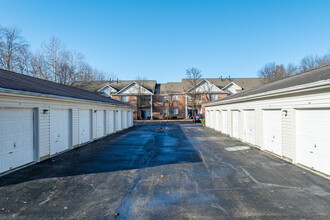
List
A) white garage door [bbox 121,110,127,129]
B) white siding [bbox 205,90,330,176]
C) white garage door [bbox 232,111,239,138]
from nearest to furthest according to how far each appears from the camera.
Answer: white siding [bbox 205,90,330,176] < white garage door [bbox 232,111,239,138] < white garage door [bbox 121,110,127,129]

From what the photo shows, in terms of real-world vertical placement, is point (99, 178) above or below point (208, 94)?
below

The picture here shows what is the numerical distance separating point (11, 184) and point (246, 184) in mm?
7150

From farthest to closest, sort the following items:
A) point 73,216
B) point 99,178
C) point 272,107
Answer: point 272,107 < point 99,178 < point 73,216

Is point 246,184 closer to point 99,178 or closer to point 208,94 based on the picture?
point 99,178

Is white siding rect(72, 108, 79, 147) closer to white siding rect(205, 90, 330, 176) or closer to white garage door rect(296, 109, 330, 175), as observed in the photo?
white siding rect(205, 90, 330, 176)

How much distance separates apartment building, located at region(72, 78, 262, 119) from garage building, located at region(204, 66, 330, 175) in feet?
93.8

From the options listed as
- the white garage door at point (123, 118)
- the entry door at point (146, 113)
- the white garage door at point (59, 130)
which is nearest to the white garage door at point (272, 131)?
the white garage door at point (59, 130)

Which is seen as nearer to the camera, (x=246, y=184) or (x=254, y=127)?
(x=246, y=184)

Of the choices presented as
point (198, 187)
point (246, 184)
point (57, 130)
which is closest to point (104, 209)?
point (198, 187)

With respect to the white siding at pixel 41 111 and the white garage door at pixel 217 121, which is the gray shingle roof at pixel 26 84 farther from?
the white garage door at pixel 217 121

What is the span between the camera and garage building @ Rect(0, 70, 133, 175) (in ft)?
20.5

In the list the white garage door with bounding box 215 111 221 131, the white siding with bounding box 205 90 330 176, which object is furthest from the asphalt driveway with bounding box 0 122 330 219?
the white garage door with bounding box 215 111 221 131

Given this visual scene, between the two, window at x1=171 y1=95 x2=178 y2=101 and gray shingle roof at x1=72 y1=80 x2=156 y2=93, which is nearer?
window at x1=171 y1=95 x2=178 y2=101

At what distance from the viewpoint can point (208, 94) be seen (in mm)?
39875
